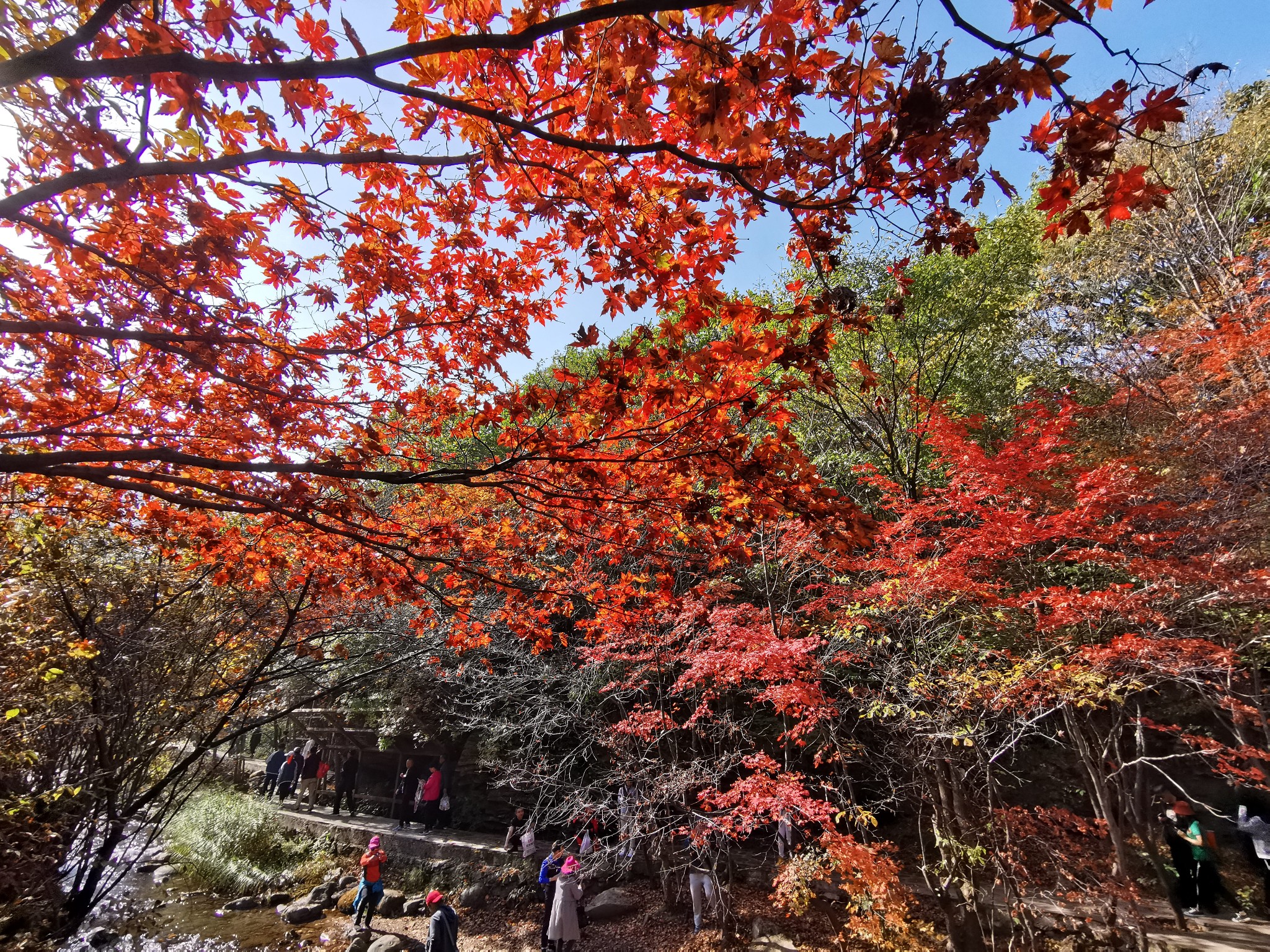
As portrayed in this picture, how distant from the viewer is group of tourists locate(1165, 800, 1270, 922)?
6.77 meters

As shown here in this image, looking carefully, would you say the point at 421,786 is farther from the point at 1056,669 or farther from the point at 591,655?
the point at 1056,669

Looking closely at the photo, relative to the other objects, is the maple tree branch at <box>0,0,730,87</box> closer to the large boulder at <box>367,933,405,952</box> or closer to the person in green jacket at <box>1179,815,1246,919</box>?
the person in green jacket at <box>1179,815,1246,919</box>

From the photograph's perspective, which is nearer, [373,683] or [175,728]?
[175,728]

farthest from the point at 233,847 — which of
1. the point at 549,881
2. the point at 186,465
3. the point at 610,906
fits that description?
the point at 186,465

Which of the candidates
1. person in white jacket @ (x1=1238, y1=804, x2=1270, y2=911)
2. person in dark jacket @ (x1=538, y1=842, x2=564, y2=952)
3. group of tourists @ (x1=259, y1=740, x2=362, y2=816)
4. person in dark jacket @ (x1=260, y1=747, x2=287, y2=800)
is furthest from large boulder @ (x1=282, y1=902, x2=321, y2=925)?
person in white jacket @ (x1=1238, y1=804, x2=1270, y2=911)

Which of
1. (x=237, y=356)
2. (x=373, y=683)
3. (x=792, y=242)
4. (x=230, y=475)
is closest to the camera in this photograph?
(x=792, y=242)

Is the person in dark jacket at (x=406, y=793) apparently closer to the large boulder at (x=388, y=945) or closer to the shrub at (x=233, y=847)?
the shrub at (x=233, y=847)

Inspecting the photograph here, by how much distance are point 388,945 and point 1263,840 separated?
11.1 meters

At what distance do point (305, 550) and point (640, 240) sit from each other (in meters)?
4.21

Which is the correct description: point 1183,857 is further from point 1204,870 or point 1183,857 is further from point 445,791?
point 445,791

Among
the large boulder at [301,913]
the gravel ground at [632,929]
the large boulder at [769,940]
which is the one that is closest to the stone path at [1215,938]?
the gravel ground at [632,929]

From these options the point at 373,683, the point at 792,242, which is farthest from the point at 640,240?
the point at 373,683

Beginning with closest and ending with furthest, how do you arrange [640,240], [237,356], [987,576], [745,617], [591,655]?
[640,240]
[237,356]
[987,576]
[745,617]
[591,655]

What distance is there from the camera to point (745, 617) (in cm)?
697
